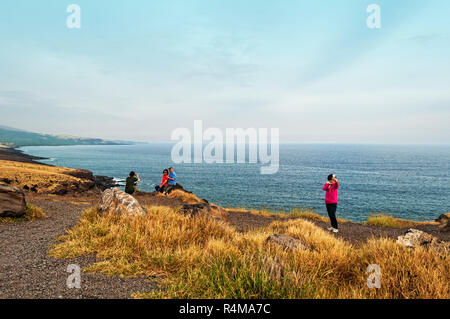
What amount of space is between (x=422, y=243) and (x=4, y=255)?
33.0 ft

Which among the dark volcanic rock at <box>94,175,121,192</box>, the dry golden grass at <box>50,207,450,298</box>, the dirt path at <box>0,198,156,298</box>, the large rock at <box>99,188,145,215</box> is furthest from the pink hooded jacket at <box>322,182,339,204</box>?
the dark volcanic rock at <box>94,175,121,192</box>

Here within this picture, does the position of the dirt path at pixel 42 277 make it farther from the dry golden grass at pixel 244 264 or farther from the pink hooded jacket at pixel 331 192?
the pink hooded jacket at pixel 331 192

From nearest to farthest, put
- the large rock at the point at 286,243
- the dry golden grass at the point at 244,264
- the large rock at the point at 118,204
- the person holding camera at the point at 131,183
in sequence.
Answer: the dry golden grass at the point at 244,264 → the large rock at the point at 286,243 → the large rock at the point at 118,204 → the person holding camera at the point at 131,183

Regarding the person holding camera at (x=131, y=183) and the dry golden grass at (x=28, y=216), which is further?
the person holding camera at (x=131, y=183)

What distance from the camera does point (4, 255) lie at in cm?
516

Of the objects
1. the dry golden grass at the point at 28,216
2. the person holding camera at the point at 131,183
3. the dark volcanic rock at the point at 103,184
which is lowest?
the dark volcanic rock at the point at 103,184

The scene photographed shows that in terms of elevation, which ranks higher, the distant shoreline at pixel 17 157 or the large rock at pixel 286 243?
the distant shoreline at pixel 17 157

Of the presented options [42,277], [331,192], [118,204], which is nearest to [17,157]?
[118,204]

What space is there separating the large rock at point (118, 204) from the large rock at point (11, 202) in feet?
9.71

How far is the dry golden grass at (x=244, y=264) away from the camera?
3.50m

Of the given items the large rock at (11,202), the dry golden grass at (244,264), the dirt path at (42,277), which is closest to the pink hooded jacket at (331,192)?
the dry golden grass at (244,264)
